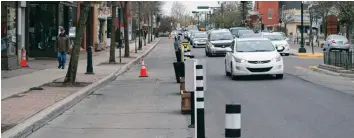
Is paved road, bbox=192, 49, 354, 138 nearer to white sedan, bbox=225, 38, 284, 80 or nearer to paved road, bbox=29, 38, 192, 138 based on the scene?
white sedan, bbox=225, 38, 284, 80

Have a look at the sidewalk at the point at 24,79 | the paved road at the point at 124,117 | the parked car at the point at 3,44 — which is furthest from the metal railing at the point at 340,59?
the parked car at the point at 3,44

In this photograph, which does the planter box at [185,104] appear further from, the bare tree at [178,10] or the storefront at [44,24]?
the bare tree at [178,10]

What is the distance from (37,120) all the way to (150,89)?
23.2ft

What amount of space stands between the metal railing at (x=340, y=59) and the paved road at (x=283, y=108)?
3.35 metres

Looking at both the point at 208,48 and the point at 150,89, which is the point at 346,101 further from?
the point at 208,48

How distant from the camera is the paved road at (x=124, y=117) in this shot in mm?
9484

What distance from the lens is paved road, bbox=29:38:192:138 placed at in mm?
9484

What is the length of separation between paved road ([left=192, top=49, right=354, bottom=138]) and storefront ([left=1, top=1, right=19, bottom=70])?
318 inches

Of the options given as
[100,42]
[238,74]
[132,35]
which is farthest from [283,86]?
[132,35]

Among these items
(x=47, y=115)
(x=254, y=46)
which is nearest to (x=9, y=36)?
(x=254, y=46)

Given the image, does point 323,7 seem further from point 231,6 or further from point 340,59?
point 231,6

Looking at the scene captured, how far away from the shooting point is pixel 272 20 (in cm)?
11156

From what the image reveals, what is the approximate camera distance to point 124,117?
1133 centimetres

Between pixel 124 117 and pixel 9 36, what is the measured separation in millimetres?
13156
